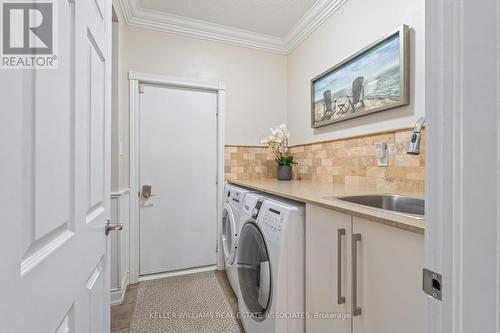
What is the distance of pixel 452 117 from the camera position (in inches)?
14.9

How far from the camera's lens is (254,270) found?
1456 mm

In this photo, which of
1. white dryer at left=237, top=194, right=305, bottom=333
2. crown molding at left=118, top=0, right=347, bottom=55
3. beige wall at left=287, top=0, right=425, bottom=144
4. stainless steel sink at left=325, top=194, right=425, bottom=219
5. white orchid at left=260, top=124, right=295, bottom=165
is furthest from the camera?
white orchid at left=260, top=124, right=295, bottom=165

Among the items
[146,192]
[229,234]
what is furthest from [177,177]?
[229,234]

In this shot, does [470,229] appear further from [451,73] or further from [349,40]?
[349,40]

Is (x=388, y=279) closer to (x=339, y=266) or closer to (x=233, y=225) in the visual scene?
(x=339, y=266)

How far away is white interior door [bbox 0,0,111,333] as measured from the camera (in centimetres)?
38

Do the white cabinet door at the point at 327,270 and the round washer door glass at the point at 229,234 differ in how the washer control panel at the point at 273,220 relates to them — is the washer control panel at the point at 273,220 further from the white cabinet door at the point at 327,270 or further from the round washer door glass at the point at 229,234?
the round washer door glass at the point at 229,234

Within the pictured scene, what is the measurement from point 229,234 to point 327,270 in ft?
4.23

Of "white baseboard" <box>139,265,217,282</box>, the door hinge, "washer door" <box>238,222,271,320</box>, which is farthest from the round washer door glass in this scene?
the door hinge

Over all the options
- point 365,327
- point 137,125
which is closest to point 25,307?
point 365,327

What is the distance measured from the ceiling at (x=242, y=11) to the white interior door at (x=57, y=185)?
1542 millimetres

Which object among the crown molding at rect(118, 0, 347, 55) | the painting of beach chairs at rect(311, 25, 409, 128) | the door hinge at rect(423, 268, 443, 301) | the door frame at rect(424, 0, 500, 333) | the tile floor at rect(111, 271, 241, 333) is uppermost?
the crown molding at rect(118, 0, 347, 55)

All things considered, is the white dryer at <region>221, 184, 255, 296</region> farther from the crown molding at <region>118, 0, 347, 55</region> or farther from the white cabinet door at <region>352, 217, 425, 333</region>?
the crown molding at <region>118, 0, 347, 55</region>

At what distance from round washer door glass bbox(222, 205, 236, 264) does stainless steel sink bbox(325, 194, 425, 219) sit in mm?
950
